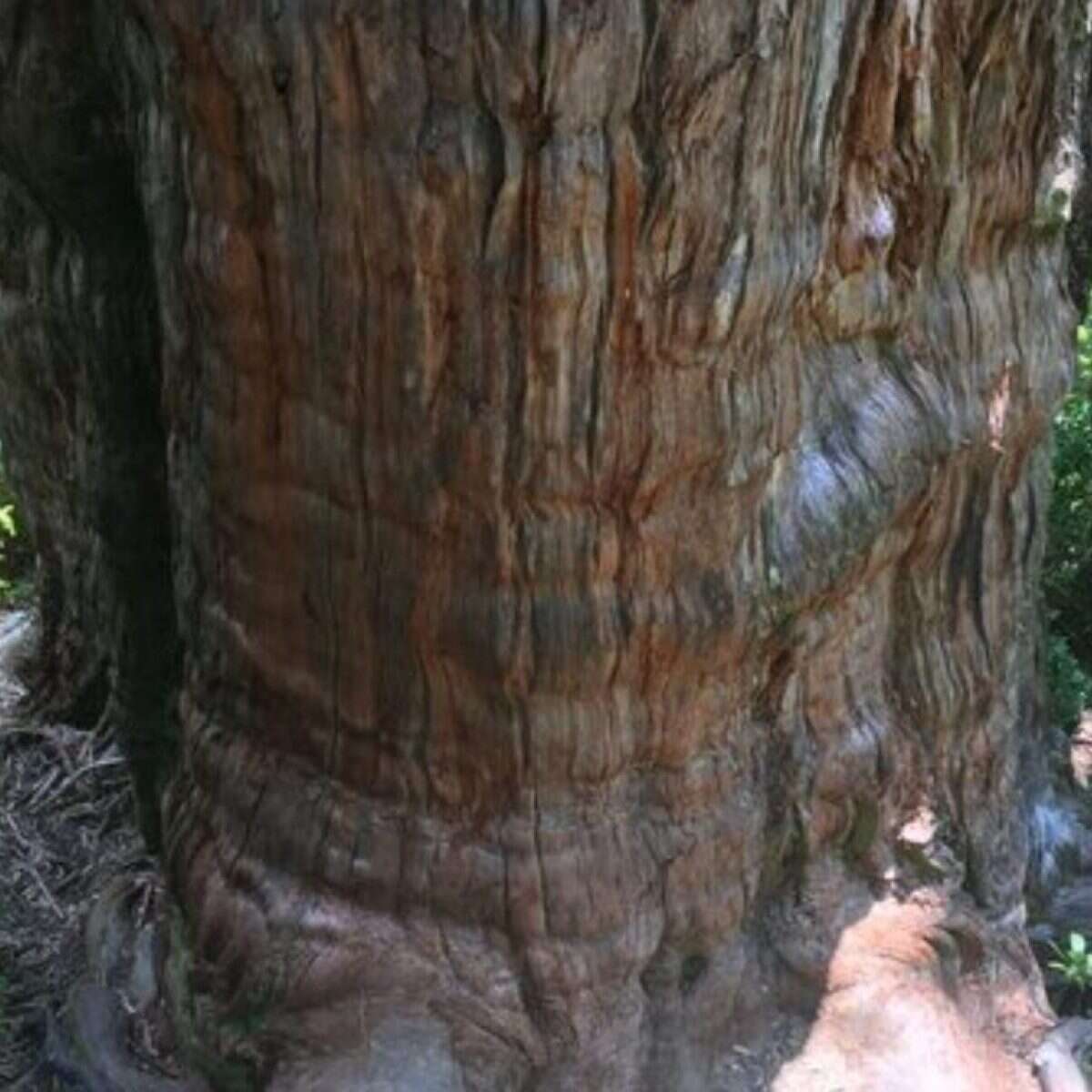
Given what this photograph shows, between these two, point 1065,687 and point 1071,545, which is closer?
point 1065,687

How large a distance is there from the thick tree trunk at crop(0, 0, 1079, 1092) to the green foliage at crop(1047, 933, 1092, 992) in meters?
0.22

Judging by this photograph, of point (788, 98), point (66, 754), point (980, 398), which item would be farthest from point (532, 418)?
point (66, 754)

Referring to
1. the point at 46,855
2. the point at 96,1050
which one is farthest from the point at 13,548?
the point at 96,1050

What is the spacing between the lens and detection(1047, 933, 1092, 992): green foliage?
369 centimetres

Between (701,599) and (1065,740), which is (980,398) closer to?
(701,599)

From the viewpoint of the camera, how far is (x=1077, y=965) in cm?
370

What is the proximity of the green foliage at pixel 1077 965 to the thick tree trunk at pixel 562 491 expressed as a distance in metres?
0.22

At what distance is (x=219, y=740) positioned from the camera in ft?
10.0

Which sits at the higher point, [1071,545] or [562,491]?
[562,491]

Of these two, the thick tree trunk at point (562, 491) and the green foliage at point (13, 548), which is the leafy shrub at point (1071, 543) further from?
the green foliage at point (13, 548)

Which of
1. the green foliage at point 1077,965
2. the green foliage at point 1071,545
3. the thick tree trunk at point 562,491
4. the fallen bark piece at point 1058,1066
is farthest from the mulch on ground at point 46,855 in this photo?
the green foliage at point 1071,545

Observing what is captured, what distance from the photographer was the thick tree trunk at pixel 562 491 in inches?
97.3

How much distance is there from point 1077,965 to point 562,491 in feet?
5.26

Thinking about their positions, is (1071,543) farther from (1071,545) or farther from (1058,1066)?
(1058,1066)
